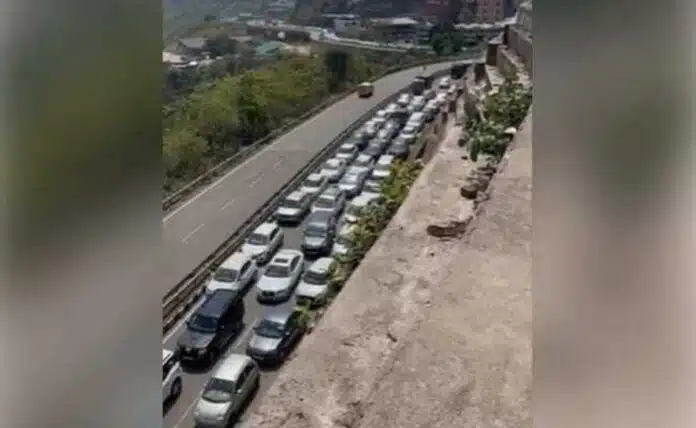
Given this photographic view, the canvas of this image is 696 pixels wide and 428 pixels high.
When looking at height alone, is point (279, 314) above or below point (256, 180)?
below

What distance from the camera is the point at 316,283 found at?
94 cm

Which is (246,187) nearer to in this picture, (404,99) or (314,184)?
(314,184)

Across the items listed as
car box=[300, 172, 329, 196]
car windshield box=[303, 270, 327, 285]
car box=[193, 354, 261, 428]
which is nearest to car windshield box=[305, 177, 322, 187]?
car box=[300, 172, 329, 196]

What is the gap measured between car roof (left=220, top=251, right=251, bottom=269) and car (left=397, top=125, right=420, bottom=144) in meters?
0.30

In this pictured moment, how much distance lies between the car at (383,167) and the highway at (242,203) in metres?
0.07

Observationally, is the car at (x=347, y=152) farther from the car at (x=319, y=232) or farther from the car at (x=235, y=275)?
the car at (x=235, y=275)

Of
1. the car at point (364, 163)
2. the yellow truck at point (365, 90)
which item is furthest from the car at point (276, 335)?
the yellow truck at point (365, 90)

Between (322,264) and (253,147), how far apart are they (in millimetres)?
174

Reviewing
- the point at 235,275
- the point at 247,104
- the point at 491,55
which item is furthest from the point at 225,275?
the point at 491,55

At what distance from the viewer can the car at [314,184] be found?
3.13ft
